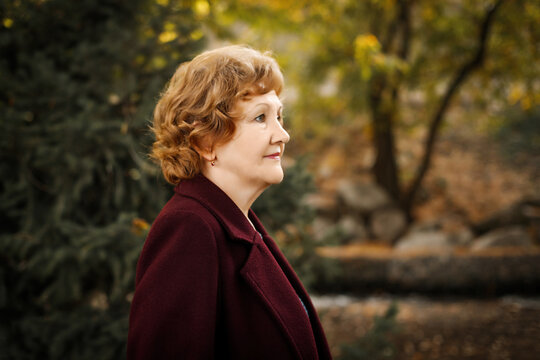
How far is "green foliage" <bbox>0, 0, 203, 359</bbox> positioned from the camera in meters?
2.70

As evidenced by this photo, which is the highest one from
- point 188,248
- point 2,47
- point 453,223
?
point 2,47

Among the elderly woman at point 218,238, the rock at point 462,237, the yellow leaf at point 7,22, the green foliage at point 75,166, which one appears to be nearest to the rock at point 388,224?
the rock at point 462,237

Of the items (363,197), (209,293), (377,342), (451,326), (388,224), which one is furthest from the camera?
(363,197)

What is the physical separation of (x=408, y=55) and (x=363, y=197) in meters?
3.81

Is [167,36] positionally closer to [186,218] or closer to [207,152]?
[207,152]

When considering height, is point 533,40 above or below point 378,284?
above

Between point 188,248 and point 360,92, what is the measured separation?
8.74 m

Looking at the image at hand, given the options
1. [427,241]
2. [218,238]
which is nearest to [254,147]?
[218,238]

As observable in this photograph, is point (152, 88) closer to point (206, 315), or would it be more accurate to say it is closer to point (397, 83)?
point (206, 315)

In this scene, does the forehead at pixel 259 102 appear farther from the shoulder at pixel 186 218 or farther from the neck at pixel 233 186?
the shoulder at pixel 186 218

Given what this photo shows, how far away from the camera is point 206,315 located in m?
1.22

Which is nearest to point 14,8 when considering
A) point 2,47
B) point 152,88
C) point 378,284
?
point 2,47

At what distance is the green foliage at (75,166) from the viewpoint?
2699 mm

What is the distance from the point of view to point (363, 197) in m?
11.9
